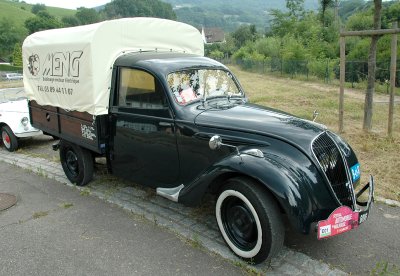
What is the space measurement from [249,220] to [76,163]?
3325 mm

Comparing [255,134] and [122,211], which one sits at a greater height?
[255,134]

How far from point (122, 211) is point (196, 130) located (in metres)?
1.61

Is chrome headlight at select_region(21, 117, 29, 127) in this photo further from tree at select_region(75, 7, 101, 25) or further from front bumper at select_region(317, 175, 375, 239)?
tree at select_region(75, 7, 101, 25)

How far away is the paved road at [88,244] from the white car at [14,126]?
115 inches

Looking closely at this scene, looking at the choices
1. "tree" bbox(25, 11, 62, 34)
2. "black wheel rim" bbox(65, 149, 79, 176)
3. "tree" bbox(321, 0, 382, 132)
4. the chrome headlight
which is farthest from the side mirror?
"tree" bbox(25, 11, 62, 34)

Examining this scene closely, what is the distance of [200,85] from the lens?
4.46 metres

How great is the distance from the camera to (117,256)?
3.68 m

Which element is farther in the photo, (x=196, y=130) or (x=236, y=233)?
(x=196, y=130)

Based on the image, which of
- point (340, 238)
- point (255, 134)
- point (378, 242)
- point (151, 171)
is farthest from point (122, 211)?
point (378, 242)

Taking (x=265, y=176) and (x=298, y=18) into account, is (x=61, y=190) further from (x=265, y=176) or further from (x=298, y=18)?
(x=298, y=18)

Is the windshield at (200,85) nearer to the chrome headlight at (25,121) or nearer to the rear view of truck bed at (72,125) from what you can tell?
the rear view of truck bed at (72,125)

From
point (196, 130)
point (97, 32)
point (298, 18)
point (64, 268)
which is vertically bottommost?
point (64, 268)

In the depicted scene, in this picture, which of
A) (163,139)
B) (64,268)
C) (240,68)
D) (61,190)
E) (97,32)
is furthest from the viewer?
(240,68)

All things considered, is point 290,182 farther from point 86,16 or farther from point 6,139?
point 86,16
